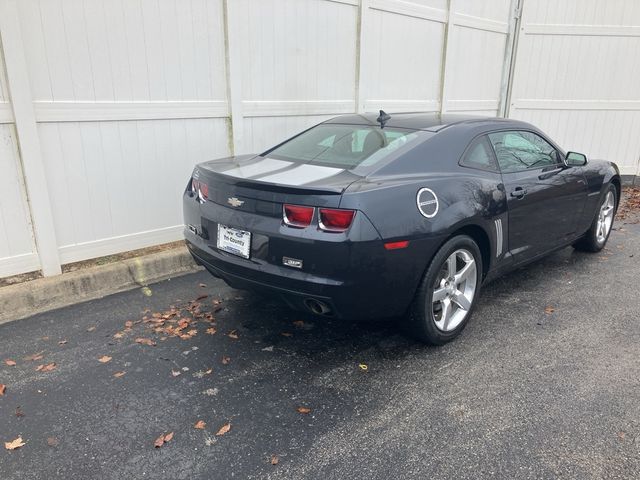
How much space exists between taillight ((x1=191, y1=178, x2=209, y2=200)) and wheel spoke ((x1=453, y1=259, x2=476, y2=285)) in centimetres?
185

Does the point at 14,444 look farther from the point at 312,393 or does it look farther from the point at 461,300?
the point at 461,300

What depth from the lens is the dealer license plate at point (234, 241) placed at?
313 cm

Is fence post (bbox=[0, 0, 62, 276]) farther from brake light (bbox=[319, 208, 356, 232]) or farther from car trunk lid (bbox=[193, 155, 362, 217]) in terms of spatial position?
brake light (bbox=[319, 208, 356, 232])

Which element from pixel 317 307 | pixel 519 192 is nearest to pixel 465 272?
pixel 519 192

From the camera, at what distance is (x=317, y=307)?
2988 millimetres

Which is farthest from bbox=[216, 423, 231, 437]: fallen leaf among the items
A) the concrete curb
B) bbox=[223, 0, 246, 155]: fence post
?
bbox=[223, 0, 246, 155]: fence post

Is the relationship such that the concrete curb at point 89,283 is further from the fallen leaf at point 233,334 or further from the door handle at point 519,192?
the door handle at point 519,192

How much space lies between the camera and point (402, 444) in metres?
2.55

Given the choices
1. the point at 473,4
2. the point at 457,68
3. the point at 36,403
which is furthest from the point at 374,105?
the point at 36,403

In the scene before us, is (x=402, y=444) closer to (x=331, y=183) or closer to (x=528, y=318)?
(x=331, y=183)

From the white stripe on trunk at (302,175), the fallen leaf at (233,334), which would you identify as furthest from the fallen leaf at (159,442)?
the white stripe on trunk at (302,175)

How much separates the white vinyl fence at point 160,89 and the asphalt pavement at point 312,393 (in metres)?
1.03

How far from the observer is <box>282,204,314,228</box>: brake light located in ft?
9.50

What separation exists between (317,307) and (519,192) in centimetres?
203
